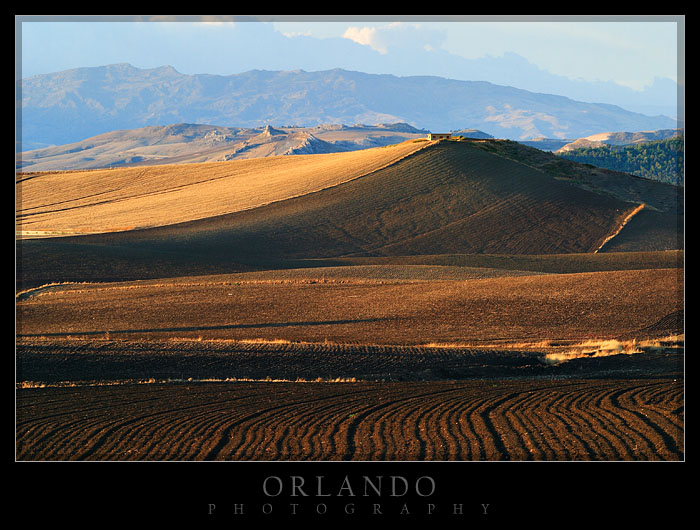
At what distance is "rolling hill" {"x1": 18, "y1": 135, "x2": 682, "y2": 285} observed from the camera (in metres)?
60.5

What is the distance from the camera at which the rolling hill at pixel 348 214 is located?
60.5m

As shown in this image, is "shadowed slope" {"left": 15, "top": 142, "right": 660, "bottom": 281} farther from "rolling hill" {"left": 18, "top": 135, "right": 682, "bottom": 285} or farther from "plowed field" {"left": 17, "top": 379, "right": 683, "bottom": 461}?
"plowed field" {"left": 17, "top": 379, "right": 683, "bottom": 461}

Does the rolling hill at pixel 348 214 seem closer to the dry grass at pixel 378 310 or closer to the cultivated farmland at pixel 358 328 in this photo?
the cultivated farmland at pixel 358 328

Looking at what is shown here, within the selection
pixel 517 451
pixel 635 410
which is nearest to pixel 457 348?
pixel 635 410

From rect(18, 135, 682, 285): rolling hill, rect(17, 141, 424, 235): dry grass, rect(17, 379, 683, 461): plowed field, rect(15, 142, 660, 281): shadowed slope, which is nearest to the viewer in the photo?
rect(17, 379, 683, 461): plowed field

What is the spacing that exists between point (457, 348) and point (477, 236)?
4828cm

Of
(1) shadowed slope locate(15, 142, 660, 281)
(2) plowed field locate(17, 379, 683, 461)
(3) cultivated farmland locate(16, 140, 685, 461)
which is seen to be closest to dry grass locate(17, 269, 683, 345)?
(3) cultivated farmland locate(16, 140, 685, 461)

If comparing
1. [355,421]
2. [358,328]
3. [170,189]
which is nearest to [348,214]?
[170,189]

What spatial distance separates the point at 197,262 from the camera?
58219 mm

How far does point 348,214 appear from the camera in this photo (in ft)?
258

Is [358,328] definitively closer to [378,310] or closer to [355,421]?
[378,310]

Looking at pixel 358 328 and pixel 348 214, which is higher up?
pixel 348 214

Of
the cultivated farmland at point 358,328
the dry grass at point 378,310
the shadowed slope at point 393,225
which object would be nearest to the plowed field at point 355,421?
the cultivated farmland at point 358,328

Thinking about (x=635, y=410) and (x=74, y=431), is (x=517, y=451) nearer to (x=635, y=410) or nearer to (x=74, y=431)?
(x=635, y=410)
